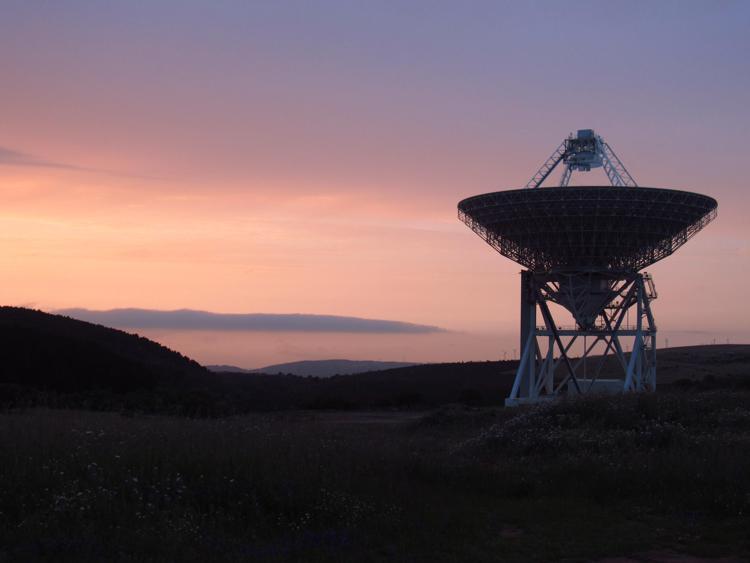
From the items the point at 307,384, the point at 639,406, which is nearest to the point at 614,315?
the point at 639,406

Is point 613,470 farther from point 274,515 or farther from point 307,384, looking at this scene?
point 307,384

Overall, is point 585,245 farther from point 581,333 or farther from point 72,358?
point 72,358

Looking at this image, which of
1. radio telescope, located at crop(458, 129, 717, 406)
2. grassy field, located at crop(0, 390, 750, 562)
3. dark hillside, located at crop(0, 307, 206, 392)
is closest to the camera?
grassy field, located at crop(0, 390, 750, 562)

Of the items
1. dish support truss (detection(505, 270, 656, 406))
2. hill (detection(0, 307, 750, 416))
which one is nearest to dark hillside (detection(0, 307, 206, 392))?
hill (detection(0, 307, 750, 416))

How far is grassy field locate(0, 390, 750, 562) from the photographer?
10.6m

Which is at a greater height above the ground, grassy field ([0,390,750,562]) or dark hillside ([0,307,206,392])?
dark hillside ([0,307,206,392])

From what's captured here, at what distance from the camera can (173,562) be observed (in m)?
9.55

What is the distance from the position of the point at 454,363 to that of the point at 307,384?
3131 centimetres

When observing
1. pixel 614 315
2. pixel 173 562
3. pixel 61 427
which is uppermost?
pixel 614 315

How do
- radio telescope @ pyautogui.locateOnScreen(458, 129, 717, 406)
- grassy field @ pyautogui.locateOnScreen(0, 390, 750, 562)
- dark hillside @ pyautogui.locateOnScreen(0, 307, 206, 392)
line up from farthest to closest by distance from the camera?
dark hillside @ pyautogui.locateOnScreen(0, 307, 206, 392) < radio telescope @ pyautogui.locateOnScreen(458, 129, 717, 406) < grassy field @ pyautogui.locateOnScreen(0, 390, 750, 562)

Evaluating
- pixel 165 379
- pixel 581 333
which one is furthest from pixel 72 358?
pixel 581 333

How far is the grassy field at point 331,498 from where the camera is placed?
1056 centimetres

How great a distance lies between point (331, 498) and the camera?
12.3 metres

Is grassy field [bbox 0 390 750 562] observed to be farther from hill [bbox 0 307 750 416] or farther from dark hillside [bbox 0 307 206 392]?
dark hillside [bbox 0 307 206 392]
